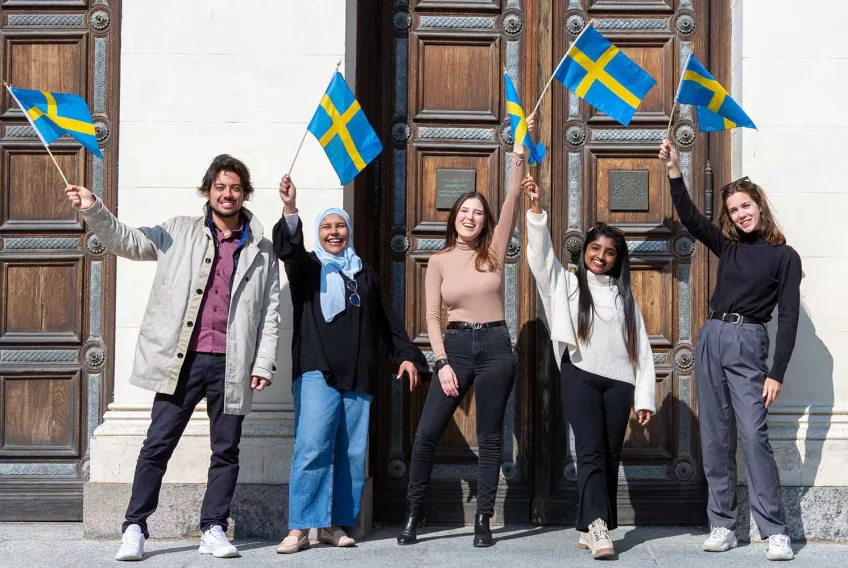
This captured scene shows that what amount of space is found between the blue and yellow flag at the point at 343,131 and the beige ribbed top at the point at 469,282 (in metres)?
0.81

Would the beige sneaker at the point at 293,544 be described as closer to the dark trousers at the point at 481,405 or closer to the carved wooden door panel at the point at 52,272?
the dark trousers at the point at 481,405

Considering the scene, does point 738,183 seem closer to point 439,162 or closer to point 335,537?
point 439,162

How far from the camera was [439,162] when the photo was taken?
7.68 metres

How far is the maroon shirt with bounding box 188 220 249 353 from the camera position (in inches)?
249

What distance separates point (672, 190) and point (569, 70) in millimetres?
1022

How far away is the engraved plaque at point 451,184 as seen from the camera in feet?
25.0

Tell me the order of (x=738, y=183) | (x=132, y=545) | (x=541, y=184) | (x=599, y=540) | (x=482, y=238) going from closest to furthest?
(x=132, y=545) < (x=599, y=540) < (x=738, y=183) < (x=482, y=238) < (x=541, y=184)

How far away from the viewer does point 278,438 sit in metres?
A: 6.93

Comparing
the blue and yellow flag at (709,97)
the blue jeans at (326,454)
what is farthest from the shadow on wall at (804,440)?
the blue jeans at (326,454)

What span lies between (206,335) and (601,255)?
2.50 m

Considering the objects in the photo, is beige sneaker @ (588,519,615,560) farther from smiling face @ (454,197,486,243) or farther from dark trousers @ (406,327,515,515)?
smiling face @ (454,197,486,243)

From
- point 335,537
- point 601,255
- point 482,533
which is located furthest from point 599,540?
point 601,255

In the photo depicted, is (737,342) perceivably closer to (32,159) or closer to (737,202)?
(737,202)

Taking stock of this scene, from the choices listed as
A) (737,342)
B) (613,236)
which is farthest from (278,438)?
(737,342)
